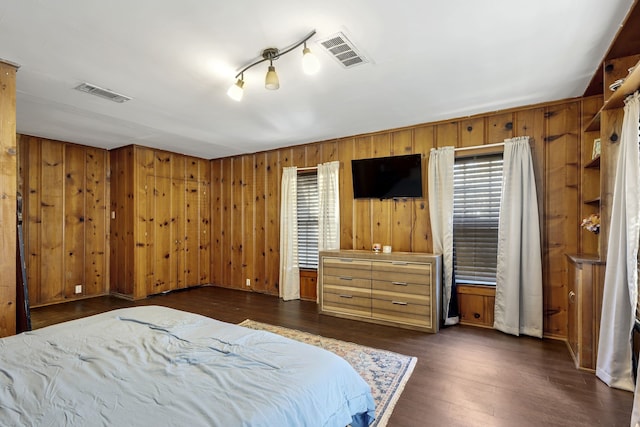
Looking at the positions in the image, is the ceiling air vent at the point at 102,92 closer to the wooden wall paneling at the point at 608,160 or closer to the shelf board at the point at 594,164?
the wooden wall paneling at the point at 608,160

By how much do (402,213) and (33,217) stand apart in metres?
5.20

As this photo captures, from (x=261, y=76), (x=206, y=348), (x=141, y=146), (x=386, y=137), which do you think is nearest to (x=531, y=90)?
(x=386, y=137)

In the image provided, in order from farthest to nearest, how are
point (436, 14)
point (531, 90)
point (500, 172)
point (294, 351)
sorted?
point (500, 172) → point (531, 90) → point (436, 14) → point (294, 351)

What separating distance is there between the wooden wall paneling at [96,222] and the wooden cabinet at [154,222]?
128 mm

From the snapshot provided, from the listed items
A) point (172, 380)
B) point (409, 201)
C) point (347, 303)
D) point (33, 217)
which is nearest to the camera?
point (172, 380)

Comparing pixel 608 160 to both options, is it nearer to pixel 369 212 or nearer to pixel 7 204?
pixel 369 212

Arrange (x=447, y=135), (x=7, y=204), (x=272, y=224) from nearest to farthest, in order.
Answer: (x=7, y=204) → (x=447, y=135) → (x=272, y=224)

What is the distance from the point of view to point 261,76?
2650 millimetres

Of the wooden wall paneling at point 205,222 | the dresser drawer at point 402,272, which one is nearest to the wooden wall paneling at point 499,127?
the dresser drawer at point 402,272

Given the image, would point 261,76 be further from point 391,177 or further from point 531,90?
point 531,90

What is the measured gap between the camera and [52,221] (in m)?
4.60

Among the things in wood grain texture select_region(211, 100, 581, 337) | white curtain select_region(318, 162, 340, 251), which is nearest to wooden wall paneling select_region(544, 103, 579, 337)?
wood grain texture select_region(211, 100, 581, 337)

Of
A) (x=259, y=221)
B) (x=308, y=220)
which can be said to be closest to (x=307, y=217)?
(x=308, y=220)

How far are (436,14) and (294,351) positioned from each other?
2.10 meters
